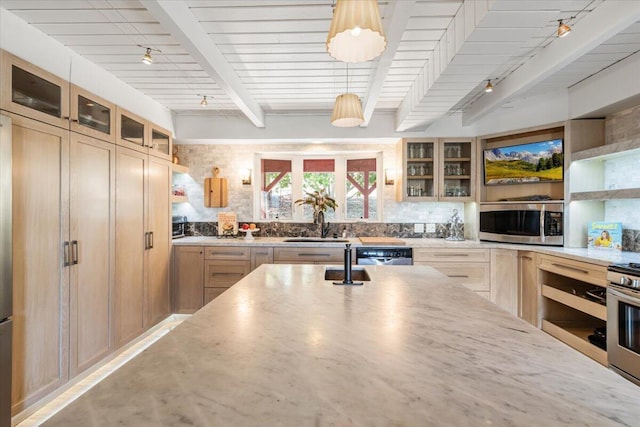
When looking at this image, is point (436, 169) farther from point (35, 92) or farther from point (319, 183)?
point (35, 92)

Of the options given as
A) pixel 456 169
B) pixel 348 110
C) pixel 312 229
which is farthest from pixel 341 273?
pixel 456 169

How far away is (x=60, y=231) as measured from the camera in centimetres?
221

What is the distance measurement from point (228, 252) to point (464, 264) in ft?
9.26

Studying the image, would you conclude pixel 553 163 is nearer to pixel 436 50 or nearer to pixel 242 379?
pixel 436 50

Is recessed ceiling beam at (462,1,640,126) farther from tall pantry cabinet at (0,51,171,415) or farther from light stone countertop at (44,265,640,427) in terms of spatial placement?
tall pantry cabinet at (0,51,171,415)

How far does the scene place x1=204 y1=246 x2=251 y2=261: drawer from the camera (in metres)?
3.84

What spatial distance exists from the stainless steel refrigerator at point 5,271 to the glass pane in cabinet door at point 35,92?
0.32 meters

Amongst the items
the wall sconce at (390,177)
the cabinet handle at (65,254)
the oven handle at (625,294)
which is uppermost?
the wall sconce at (390,177)

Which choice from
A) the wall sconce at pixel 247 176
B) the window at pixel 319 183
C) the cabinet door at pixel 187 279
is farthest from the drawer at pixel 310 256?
the wall sconce at pixel 247 176

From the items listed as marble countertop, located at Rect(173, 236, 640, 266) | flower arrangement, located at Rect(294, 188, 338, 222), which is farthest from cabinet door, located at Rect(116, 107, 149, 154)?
flower arrangement, located at Rect(294, 188, 338, 222)

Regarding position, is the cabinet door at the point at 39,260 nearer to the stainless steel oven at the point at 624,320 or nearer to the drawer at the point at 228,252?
the drawer at the point at 228,252

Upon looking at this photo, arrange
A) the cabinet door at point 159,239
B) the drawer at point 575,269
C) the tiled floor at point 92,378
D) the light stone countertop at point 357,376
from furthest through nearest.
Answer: the cabinet door at point 159,239 < the drawer at point 575,269 < the tiled floor at point 92,378 < the light stone countertop at point 357,376

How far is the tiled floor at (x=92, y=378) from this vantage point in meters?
2.03

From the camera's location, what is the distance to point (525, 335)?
1.10 m
